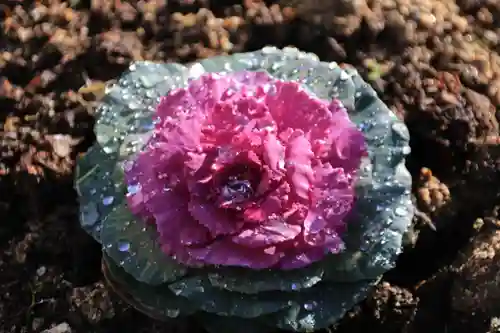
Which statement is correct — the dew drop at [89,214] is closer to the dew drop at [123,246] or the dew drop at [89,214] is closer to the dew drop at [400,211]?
the dew drop at [123,246]

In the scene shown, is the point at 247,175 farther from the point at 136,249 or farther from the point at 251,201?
the point at 136,249

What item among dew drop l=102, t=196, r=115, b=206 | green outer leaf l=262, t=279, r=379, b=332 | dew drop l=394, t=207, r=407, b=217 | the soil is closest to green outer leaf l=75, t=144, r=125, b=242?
dew drop l=102, t=196, r=115, b=206

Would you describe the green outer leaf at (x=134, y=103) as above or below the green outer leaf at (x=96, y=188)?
above

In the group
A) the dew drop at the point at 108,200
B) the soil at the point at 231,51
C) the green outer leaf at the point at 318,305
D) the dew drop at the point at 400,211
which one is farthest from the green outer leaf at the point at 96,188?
the dew drop at the point at 400,211

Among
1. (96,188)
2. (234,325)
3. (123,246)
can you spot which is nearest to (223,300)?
(234,325)

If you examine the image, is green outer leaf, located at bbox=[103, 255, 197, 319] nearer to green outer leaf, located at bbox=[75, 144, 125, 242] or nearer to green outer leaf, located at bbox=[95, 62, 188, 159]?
green outer leaf, located at bbox=[75, 144, 125, 242]

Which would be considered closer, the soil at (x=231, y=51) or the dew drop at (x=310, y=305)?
the dew drop at (x=310, y=305)
